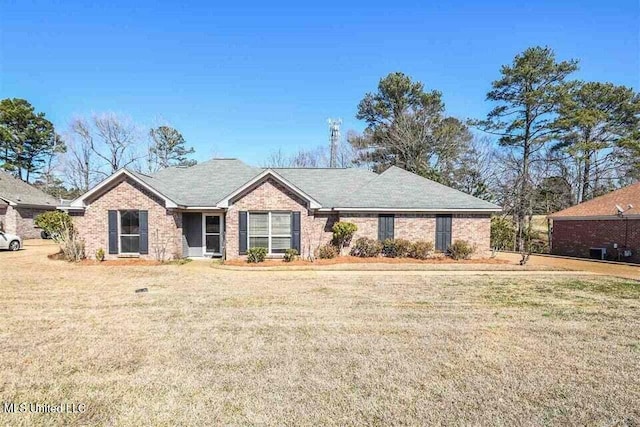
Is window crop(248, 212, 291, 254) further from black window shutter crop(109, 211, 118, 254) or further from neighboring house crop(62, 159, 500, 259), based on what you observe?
black window shutter crop(109, 211, 118, 254)

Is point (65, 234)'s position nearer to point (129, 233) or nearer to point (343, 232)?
point (129, 233)

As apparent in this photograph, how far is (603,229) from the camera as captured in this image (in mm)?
17688

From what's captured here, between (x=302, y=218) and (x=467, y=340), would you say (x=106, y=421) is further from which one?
(x=302, y=218)

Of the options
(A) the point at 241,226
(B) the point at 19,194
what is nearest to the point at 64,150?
(B) the point at 19,194

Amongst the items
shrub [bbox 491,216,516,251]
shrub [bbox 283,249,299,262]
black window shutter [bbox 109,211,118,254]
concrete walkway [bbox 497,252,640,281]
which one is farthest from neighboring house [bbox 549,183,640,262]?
black window shutter [bbox 109,211,118,254]

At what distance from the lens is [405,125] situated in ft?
99.6

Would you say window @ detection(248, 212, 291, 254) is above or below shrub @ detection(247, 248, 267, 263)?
above

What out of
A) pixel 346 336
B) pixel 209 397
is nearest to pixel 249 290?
pixel 346 336

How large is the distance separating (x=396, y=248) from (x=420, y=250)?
3.61 ft

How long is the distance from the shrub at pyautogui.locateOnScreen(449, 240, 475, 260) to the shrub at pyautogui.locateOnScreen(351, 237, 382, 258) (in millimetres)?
3521

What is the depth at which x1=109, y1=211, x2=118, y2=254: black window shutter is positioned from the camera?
14.9 m

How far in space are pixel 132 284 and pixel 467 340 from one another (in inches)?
369

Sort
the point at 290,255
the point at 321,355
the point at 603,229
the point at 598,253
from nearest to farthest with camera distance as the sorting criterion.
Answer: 1. the point at 321,355
2. the point at 290,255
3. the point at 603,229
4. the point at 598,253

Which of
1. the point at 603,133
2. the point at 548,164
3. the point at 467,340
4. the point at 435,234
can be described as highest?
the point at 603,133
